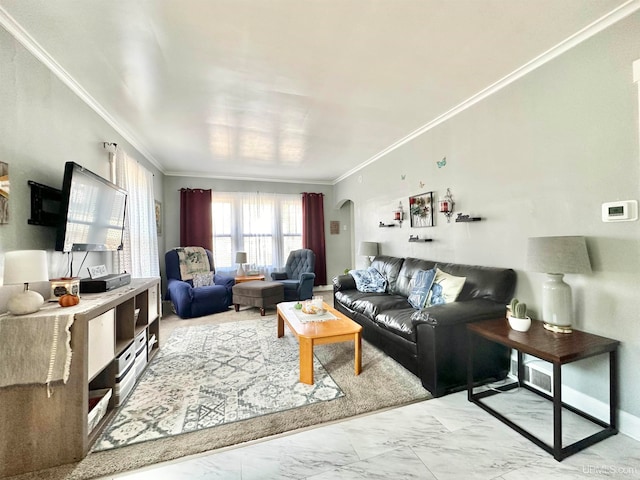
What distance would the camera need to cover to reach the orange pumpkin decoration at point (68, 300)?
62.1 inches

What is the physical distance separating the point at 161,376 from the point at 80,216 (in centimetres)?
145

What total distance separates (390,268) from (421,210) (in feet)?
2.85

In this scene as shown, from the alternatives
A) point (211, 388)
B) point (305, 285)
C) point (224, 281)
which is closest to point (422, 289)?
point (211, 388)

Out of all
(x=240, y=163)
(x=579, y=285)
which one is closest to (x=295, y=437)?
(x=579, y=285)

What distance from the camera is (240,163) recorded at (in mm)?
4648

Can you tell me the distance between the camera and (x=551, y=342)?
1.63 m

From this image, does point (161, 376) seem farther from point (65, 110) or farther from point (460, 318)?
point (460, 318)

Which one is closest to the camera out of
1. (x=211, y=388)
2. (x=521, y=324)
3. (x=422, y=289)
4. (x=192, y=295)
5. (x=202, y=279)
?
(x=521, y=324)

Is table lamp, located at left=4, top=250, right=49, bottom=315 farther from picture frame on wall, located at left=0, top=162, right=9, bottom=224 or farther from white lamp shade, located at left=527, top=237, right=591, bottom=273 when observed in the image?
white lamp shade, located at left=527, top=237, right=591, bottom=273

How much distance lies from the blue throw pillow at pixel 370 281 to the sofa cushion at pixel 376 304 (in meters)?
0.36

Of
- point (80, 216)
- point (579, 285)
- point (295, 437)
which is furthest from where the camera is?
point (80, 216)

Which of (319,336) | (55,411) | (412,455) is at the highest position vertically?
(319,336)

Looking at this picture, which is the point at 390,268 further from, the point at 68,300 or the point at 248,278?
the point at 68,300

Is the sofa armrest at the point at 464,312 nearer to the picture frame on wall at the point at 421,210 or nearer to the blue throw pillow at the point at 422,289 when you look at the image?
the blue throw pillow at the point at 422,289
